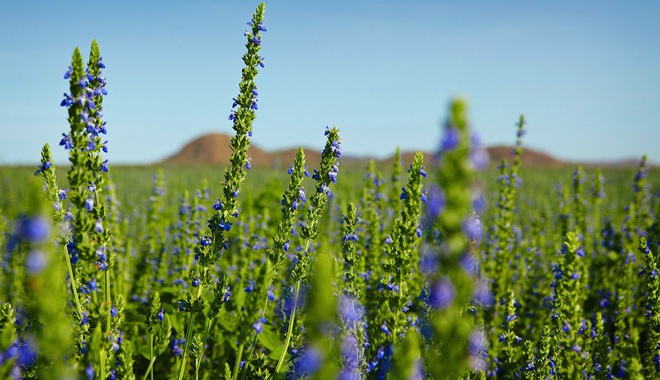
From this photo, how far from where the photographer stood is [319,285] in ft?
4.67

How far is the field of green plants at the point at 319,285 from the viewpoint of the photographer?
1.42 m

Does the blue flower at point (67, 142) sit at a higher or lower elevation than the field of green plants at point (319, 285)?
higher

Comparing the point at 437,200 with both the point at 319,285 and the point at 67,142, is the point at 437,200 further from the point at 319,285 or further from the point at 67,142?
the point at 67,142

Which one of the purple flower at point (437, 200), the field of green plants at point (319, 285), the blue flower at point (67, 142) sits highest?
the blue flower at point (67, 142)

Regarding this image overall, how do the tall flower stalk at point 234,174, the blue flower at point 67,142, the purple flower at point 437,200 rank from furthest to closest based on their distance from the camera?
the tall flower stalk at point 234,174 → the blue flower at point 67,142 → the purple flower at point 437,200

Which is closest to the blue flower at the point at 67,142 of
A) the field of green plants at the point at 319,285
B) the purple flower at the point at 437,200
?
the field of green plants at the point at 319,285

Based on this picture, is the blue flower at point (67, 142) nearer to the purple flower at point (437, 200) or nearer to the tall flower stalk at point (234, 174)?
the tall flower stalk at point (234, 174)

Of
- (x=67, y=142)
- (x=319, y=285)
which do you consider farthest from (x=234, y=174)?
(x=319, y=285)

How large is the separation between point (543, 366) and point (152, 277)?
483 centimetres

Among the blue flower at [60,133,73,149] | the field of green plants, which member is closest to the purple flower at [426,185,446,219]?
the field of green plants

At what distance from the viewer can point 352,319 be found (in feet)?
10.1

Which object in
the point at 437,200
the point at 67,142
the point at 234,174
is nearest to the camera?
the point at 437,200

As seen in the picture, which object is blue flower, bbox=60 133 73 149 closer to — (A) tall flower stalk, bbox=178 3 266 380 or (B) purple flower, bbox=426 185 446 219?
(A) tall flower stalk, bbox=178 3 266 380

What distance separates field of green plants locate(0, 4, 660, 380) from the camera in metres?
1.42
